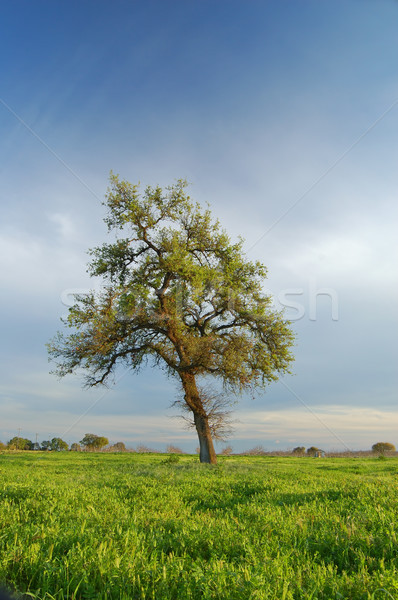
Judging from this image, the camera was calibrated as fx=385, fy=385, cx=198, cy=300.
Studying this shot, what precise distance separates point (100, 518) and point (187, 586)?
2.71 metres

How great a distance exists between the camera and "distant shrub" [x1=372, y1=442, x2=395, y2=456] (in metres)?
49.7

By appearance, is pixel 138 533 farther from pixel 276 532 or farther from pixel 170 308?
pixel 170 308

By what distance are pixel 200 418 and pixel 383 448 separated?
36.3 m

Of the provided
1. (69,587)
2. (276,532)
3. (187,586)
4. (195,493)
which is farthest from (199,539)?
(195,493)

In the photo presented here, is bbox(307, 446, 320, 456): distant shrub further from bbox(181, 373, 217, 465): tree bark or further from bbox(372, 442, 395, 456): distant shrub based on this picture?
bbox(181, 373, 217, 465): tree bark

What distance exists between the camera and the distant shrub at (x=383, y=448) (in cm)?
4966

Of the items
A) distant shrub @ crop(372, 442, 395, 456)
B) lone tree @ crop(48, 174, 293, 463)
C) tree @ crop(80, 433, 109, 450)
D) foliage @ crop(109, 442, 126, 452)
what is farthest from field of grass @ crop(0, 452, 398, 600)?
tree @ crop(80, 433, 109, 450)

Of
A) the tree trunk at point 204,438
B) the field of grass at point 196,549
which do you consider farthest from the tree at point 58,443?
the field of grass at point 196,549

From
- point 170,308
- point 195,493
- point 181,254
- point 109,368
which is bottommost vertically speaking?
point 195,493

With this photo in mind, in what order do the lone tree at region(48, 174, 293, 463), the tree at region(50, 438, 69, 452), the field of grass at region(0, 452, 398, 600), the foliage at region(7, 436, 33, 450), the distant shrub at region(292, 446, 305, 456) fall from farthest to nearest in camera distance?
1. the foliage at region(7, 436, 33, 450)
2. the tree at region(50, 438, 69, 452)
3. the distant shrub at region(292, 446, 305, 456)
4. the lone tree at region(48, 174, 293, 463)
5. the field of grass at region(0, 452, 398, 600)

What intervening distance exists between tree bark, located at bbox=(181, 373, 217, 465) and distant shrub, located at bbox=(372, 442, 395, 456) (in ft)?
114

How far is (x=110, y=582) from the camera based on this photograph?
3.31m

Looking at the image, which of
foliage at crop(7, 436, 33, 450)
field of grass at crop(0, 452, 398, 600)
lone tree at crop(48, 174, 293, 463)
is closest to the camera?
field of grass at crop(0, 452, 398, 600)

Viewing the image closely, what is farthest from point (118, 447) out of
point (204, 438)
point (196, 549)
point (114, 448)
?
point (196, 549)
